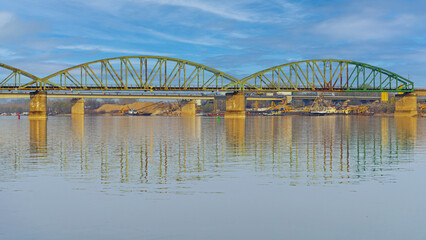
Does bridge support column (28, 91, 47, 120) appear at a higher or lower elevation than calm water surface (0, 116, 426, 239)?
higher

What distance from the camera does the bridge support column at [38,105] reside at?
188m

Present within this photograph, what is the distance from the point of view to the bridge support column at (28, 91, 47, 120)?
18812cm

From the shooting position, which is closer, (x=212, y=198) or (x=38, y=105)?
(x=212, y=198)

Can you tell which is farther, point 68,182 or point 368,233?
point 68,182

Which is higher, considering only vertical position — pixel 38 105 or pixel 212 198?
pixel 38 105

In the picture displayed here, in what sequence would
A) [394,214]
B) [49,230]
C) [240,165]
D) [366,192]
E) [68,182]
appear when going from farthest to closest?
[240,165]
[68,182]
[366,192]
[394,214]
[49,230]

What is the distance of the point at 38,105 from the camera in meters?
194

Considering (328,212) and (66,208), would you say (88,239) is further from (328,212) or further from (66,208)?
(328,212)

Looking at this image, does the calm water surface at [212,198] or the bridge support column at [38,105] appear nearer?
the calm water surface at [212,198]

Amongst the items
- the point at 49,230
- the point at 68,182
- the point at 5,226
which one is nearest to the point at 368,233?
the point at 49,230

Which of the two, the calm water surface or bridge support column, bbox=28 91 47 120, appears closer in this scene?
the calm water surface

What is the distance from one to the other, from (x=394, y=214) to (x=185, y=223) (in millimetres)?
6949

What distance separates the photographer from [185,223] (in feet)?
47.4

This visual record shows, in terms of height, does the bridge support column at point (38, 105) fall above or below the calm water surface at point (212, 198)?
above
